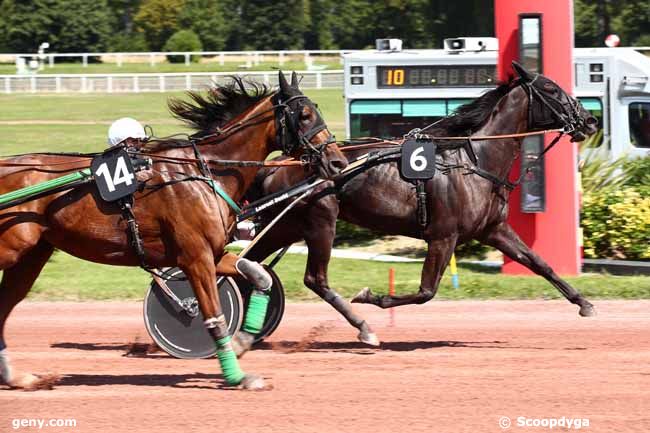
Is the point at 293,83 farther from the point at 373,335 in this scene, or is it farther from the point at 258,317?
the point at 373,335

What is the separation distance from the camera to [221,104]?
8109mm

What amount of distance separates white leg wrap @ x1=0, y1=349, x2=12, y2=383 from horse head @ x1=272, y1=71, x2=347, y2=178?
2.34m

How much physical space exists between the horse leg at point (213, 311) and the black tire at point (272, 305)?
1.45 meters

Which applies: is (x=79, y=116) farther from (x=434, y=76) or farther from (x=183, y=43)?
(x=183, y=43)

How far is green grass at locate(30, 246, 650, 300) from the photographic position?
1100 cm

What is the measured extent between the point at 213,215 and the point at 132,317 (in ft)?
10.3

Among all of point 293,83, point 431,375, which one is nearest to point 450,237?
point 431,375

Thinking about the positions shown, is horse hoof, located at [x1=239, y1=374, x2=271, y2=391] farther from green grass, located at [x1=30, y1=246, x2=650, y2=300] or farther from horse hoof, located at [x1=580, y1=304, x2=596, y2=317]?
green grass, located at [x1=30, y1=246, x2=650, y2=300]

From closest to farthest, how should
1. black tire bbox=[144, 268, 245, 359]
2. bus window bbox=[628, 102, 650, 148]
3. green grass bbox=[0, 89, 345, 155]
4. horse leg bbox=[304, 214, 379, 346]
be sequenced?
black tire bbox=[144, 268, 245, 359] → horse leg bbox=[304, 214, 379, 346] → bus window bbox=[628, 102, 650, 148] → green grass bbox=[0, 89, 345, 155]

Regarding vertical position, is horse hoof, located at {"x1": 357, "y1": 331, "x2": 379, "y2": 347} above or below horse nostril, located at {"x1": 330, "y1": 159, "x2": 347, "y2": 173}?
below

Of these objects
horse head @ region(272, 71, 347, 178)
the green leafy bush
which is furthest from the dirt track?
the green leafy bush

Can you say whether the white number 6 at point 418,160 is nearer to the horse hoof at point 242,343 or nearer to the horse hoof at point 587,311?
the horse hoof at point 587,311

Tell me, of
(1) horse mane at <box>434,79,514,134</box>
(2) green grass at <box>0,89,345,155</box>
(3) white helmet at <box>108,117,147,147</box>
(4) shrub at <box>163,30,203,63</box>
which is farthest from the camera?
(4) shrub at <box>163,30,203,63</box>

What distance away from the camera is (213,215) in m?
7.36
